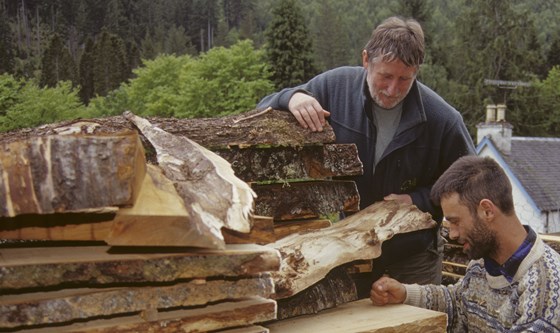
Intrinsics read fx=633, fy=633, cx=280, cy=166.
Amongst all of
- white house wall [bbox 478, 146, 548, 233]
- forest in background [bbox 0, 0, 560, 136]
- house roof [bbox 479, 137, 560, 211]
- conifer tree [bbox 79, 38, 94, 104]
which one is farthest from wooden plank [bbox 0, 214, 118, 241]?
conifer tree [bbox 79, 38, 94, 104]

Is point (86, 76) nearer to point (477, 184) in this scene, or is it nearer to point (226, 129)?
point (226, 129)

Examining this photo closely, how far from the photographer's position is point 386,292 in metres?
2.74

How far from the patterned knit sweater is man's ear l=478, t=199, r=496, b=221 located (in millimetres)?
202

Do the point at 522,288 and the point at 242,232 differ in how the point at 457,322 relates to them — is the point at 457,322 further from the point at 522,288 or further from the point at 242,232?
the point at 242,232

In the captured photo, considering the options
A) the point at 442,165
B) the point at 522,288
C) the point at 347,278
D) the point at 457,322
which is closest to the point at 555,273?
the point at 522,288

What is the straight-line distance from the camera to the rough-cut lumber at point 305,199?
9.90ft

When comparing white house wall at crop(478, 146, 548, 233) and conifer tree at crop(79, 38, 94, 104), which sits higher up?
conifer tree at crop(79, 38, 94, 104)

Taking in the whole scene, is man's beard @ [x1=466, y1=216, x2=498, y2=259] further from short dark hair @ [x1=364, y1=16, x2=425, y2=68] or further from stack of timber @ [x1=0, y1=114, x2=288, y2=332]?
stack of timber @ [x1=0, y1=114, x2=288, y2=332]

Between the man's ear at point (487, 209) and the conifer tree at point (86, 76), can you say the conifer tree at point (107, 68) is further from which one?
the man's ear at point (487, 209)

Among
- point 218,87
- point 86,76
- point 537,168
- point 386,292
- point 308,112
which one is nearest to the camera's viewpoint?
point 386,292

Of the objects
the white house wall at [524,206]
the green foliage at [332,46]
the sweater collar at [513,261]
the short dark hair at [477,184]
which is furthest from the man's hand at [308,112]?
the green foliage at [332,46]

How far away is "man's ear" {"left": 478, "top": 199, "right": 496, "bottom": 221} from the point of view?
8.50 ft

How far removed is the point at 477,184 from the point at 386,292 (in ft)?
1.97

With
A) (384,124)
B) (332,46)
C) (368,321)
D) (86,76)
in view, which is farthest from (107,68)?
(368,321)
